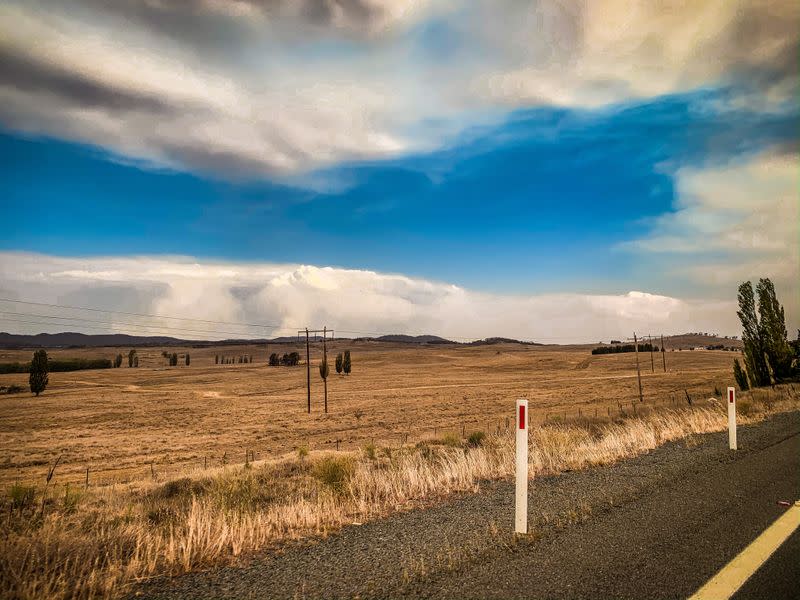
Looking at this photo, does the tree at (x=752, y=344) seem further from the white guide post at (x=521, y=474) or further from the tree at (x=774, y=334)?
the white guide post at (x=521, y=474)

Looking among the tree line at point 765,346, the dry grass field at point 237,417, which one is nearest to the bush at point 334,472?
the dry grass field at point 237,417

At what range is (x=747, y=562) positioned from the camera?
13.3ft

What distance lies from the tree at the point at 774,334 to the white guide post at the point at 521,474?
4047 cm

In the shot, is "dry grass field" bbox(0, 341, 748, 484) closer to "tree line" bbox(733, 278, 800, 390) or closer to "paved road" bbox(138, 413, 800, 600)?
"tree line" bbox(733, 278, 800, 390)

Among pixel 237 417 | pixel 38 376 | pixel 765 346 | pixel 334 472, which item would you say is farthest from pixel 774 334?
pixel 38 376

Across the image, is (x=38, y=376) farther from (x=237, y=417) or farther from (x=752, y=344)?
(x=752, y=344)

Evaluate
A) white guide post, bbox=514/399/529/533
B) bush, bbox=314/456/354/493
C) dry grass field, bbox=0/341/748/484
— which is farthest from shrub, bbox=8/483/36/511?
dry grass field, bbox=0/341/748/484

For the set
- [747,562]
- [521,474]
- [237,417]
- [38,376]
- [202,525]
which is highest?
[521,474]

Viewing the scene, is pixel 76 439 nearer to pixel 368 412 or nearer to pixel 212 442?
pixel 212 442

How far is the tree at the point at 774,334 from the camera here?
115 ft

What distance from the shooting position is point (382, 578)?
4113 mm

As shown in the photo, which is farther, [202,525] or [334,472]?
[334,472]

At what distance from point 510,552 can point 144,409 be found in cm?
6383

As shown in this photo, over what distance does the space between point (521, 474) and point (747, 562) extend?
2124mm
